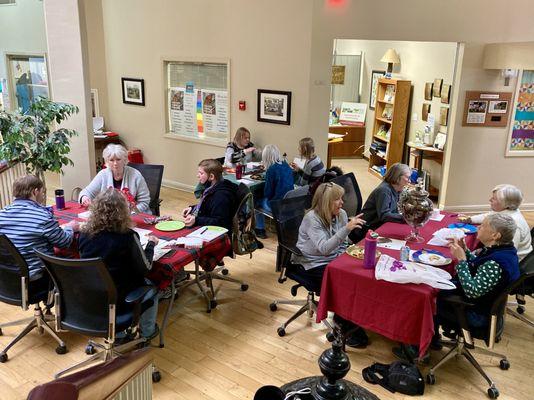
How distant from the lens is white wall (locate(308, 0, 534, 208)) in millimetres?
6012

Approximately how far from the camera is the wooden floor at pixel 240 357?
315 centimetres

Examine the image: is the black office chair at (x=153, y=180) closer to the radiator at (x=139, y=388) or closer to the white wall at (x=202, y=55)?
the white wall at (x=202, y=55)

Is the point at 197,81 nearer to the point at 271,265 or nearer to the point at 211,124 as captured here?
the point at 211,124

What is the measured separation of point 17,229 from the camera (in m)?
3.16

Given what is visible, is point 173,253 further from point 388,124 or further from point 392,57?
point 392,57

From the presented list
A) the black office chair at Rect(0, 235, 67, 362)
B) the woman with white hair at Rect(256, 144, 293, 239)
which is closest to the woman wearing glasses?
the woman with white hair at Rect(256, 144, 293, 239)

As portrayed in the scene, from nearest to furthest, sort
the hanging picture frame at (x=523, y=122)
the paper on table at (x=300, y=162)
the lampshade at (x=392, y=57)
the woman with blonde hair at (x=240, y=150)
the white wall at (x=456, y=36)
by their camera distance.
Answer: the paper on table at (x=300, y=162), the white wall at (x=456, y=36), the woman with blonde hair at (x=240, y=150), the hanging picture frame at (x=523, y=122), the lampshade at (x=392, y=57)

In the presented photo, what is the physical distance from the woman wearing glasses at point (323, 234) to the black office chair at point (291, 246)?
0.05m

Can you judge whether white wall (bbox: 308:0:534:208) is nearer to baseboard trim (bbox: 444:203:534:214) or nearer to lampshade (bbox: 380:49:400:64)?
baseboard trim (bbox: 444:203:534:214)

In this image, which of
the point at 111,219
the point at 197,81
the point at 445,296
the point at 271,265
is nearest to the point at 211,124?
the point at 197,81

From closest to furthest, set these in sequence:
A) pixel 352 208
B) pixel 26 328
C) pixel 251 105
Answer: pixel 26 328
pixel 352 208
pixel 251 105

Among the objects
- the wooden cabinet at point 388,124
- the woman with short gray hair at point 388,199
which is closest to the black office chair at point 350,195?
the woman with short gray hair at point 388,199

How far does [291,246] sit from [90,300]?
154 cm

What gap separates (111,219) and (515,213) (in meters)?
3.02
